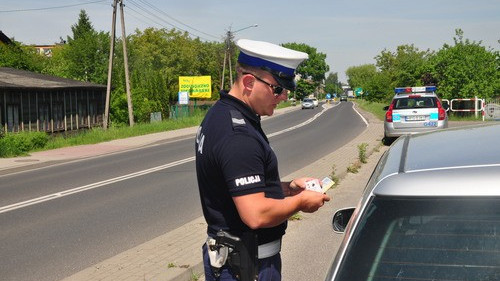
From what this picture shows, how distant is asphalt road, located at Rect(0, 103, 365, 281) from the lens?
275 inches

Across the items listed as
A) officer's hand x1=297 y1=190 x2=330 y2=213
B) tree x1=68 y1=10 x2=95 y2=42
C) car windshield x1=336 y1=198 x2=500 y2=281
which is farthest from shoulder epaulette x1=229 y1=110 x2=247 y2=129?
tree x1=68 y1=10 x2=95 y2=42

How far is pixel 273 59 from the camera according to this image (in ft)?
8.97

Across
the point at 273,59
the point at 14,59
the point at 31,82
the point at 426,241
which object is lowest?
the point at 426,241

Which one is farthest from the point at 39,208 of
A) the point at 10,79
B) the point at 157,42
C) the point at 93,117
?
the point at 157,42

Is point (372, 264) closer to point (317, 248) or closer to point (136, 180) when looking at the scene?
point (317, 248)

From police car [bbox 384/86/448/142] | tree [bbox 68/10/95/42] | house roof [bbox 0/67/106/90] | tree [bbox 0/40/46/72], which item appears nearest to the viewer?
police car [bbox 384/86/448/142]

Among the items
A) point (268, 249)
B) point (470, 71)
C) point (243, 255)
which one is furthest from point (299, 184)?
point (470, 71)

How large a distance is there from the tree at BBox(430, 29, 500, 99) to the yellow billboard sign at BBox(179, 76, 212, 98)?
31.5 meters

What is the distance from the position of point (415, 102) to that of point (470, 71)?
47.5 ft

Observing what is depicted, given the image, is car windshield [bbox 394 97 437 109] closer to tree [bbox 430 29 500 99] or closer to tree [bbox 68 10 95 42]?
tree [bbox 430 29 500 99]

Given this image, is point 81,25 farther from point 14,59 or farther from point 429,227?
point 429,227

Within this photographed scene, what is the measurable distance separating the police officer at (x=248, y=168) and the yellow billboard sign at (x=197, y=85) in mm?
58517

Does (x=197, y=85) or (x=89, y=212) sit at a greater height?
(x=197, y=85)

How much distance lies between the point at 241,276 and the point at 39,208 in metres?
8.51
